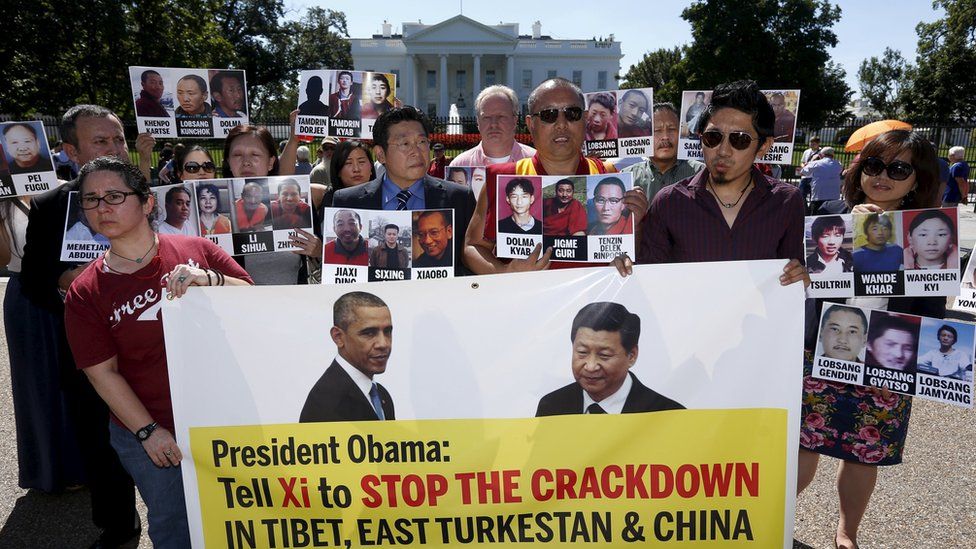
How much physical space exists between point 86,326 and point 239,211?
1.32 meters

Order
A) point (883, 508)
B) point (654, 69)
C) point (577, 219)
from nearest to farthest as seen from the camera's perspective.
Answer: point (577, 219)
point (883, 508)
point (654, 69)

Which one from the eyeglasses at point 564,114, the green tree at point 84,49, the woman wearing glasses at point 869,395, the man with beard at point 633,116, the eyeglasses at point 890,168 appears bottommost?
the woman wearing glasses at point 869,395

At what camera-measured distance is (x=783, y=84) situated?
48688 millimetres

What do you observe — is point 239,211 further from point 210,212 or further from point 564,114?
point 564,114

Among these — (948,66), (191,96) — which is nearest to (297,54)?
(948,66)

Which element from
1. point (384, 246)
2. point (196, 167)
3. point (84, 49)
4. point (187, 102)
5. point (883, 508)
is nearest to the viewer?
point (384, 246)

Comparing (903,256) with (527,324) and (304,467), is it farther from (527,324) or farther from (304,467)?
(304,467)

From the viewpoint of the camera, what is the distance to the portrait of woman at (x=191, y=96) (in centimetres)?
479

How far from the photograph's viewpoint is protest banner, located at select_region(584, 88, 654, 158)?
16.2 feet

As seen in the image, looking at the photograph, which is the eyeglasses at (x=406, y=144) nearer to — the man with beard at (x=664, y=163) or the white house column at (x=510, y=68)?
the man with beard at (x=664, y=163)

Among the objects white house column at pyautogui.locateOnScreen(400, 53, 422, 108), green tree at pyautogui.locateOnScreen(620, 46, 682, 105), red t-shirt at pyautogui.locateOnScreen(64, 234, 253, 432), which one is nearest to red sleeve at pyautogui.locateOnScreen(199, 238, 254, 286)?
red t-shirt at pyautogui.locateOnScreen(64, 234, 253, 432)

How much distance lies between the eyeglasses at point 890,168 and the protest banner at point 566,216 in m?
1.16

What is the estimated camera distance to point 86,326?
8.73 ft

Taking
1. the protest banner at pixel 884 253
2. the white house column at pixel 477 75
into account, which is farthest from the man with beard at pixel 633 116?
the white house column at pixel 477 75
